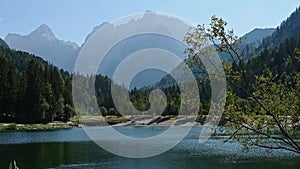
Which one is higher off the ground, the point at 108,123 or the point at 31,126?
the point at 108,123

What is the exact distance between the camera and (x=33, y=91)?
101 metres

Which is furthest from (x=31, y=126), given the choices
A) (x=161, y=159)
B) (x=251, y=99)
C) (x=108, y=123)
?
(x=251, y=99)

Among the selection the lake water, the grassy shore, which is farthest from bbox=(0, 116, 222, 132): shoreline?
the lake water

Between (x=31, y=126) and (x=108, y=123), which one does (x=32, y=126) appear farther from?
(x=108, y=123)

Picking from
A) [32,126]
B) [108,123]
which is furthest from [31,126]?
[108,123]

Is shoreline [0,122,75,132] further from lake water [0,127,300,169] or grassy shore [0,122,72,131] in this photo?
lake water [0,127,300,169]

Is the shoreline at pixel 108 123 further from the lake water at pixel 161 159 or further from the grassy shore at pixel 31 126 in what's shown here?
the lake water at pixel 161 159

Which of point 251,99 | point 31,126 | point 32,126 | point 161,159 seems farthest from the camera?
point 32,126

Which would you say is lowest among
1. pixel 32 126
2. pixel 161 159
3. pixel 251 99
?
pixel 161 159

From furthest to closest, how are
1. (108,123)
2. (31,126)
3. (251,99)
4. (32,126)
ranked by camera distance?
(108,123) < (32,126) < (31,126) < (251,99)

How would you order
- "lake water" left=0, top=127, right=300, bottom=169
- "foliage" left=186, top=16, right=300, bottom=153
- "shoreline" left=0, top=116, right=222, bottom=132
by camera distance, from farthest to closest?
"shoreline" left=0, top=116, right=222, bottom=132
"lake water" left=0, top=127, right=300, bottom=169
"foliage" left=186, top=16, right=300, bottom=153

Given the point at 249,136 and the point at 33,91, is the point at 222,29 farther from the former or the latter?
the point at 33,91

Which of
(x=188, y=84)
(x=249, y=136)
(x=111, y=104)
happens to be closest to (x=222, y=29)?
(x=188, y=84)

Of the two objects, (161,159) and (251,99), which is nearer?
(251,99)
